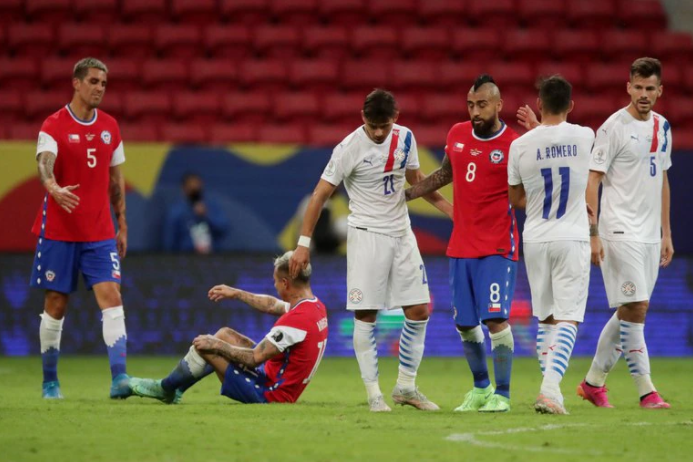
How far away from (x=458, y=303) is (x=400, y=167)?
3.21 ft

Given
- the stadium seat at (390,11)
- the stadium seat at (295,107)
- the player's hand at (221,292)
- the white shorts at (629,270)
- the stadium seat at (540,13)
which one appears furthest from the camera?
the stadium seat at (540,13)

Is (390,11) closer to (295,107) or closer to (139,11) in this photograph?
(295,107)

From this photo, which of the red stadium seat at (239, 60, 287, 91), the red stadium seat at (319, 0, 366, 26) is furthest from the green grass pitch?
the red stadium seat at (319, 0, 366, 26)

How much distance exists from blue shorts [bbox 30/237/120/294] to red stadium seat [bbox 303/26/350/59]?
9225mm

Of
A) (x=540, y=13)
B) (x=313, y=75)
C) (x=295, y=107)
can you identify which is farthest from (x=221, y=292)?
(x=540, y=13)

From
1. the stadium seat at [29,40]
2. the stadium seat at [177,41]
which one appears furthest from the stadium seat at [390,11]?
the stadium seat at [29,40]

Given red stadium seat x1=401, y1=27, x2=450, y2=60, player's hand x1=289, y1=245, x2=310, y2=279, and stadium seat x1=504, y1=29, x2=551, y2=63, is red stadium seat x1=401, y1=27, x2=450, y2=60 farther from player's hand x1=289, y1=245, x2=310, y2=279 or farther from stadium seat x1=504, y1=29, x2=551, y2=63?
player's hand x1=289, y1=245, x2=310, y2=279

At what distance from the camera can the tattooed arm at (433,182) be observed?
26.4 feet

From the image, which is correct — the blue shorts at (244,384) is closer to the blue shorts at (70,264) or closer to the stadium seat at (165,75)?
the blue shorts at (70,264)

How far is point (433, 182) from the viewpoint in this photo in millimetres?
8094

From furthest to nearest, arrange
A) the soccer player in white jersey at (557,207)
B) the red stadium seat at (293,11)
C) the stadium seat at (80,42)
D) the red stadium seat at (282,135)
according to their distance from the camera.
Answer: the red stadium seat at (293,11) < the stadium seat at (80,42) < the red stadium seat at (282,135) < the soccer player in white jersey at (557,207)

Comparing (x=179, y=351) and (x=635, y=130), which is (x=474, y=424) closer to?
(x=635, y=130)

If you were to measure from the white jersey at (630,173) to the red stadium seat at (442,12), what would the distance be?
10.6 m

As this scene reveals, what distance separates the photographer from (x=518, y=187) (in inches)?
297
